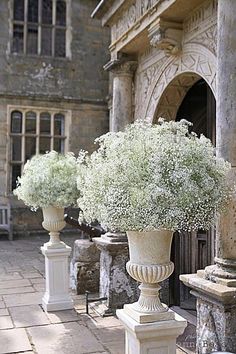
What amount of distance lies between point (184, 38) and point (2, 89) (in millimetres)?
6447

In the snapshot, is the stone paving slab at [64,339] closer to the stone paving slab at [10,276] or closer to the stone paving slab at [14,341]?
the stone paving slab at [14,341]

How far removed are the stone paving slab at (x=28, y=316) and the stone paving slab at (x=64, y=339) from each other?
5.3 inches

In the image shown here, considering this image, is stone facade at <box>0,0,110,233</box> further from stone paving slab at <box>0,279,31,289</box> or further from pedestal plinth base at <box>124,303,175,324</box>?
pedestal plinth base at <box>124,303,175,324</box>

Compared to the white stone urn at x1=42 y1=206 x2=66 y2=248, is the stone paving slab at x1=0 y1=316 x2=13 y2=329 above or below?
below

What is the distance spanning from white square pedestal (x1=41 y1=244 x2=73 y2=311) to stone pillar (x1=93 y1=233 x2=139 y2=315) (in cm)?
35

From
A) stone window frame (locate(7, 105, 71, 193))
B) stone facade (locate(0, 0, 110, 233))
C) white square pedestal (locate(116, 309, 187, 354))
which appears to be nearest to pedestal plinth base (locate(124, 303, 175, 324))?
white square pedestal (locate(116, 309, 187, 354))

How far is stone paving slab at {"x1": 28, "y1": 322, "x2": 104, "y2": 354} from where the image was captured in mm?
3002

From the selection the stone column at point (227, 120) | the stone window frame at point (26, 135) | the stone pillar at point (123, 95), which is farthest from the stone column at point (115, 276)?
the stone window frame at point (26, 135)

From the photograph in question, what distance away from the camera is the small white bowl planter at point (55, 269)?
391cm

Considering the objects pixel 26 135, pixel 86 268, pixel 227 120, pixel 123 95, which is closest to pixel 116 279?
pixel 86 268

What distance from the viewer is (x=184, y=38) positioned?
3.48m

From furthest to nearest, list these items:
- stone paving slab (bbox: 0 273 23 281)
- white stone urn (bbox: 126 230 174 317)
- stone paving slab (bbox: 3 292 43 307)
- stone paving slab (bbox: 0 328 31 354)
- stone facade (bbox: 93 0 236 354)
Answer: stone paving slab (bbox: 0 273 23 281) < stone paving slab (bbox: 3 292 43 307) < stone paving slab (bbox: 0 328 31 354) < stone facade (bbox: 93 0 236 354) < white stone urn (bbox: 126 230 174 317)

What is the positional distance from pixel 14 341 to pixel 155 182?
205cm

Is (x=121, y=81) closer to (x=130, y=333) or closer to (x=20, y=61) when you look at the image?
(x=130, y=333)
